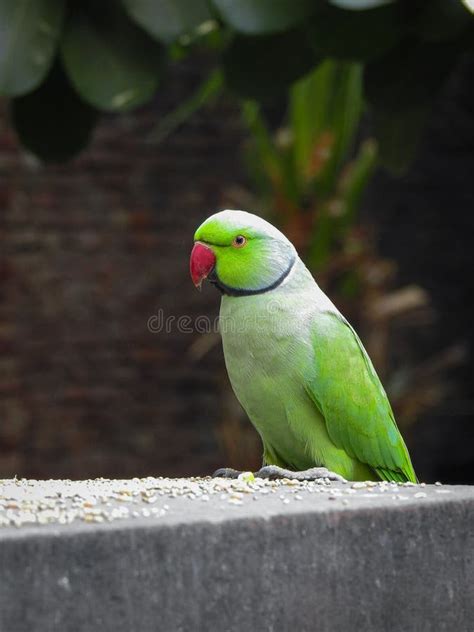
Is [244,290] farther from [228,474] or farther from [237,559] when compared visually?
[237,559]

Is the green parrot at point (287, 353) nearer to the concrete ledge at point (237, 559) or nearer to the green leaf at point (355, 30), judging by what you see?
the concrete ledge at point (237, 559)

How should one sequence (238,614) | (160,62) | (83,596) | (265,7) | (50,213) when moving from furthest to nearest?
1. (50,213)
2. (160,62)
3. (265,7)
4. (238,614)
5. (83,596)

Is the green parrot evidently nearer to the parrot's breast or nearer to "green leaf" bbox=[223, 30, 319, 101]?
the parrot's breast

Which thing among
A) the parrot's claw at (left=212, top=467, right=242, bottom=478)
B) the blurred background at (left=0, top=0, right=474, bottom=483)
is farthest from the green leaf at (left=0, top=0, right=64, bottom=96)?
the blurred background at (left=0, top=0, right=474, bottom=483)

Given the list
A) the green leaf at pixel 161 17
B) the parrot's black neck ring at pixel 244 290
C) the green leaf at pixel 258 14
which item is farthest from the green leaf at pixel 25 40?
the parrot's black neck ring at pixel 244 290

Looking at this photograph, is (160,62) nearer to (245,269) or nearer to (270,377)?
(245,269)

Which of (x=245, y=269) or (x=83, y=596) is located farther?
(x=245, y=269)

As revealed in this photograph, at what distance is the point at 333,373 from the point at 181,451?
3839 millimetres

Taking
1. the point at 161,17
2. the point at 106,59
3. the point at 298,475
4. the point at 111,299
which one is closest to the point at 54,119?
the point at 106,59

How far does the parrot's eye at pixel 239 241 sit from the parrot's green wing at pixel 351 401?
0.29 metres

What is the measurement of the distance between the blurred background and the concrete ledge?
10.9 feet

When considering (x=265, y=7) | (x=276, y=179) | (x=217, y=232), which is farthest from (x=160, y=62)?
(x=276, y=179)

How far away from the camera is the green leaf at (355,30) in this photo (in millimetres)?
3184

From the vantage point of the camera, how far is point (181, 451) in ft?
21.3
